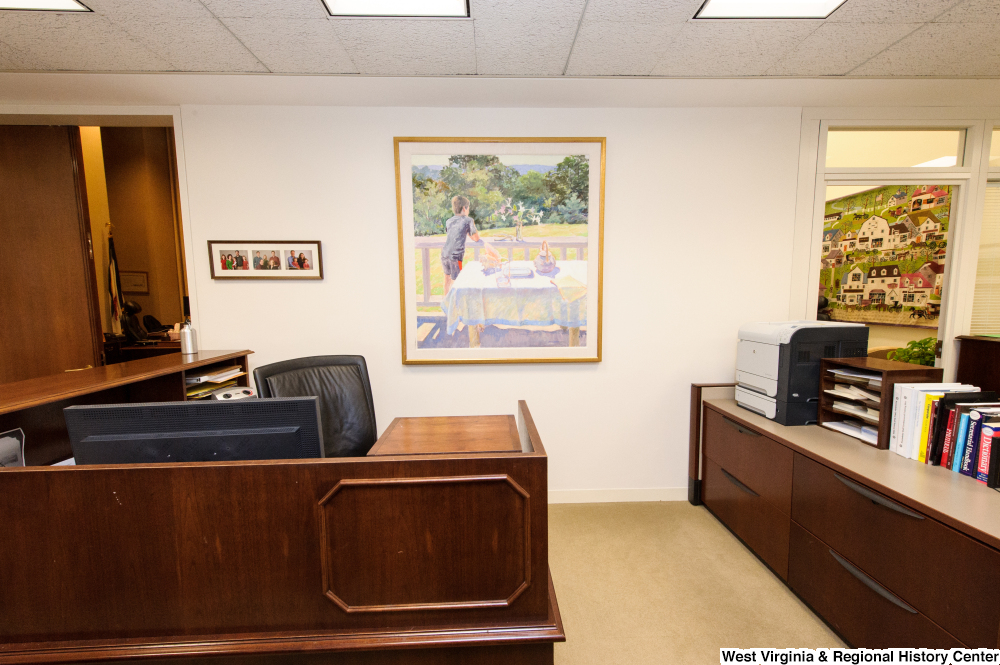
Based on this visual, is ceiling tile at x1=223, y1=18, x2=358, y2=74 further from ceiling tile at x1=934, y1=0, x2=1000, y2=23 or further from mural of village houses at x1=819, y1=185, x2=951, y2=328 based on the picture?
mural of village houses at x1=819, y1=185, x2=951, y2=328

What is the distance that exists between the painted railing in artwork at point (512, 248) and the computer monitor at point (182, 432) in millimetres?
1648

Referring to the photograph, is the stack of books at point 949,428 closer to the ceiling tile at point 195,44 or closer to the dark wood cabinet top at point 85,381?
the dark wood cabinet top at point 85,381

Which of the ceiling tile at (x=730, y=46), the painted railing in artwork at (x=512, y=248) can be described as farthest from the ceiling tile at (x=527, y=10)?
the painted railing in artwork at (x=512, y=248)

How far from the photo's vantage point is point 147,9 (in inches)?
65.2

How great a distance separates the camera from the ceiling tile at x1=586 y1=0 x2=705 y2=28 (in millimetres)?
1640

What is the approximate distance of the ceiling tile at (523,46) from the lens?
1779mm

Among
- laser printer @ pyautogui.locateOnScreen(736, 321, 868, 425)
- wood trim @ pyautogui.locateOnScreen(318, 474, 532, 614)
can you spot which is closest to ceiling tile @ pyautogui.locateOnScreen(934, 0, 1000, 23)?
laser printer @ pyautogui.locateOnScreen(736, 321, 868, 425)

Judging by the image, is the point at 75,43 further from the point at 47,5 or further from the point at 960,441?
the point at 960,441

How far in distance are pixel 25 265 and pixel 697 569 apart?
4547 mm

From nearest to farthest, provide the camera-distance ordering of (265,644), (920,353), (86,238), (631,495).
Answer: (265,644)
(86,238)
(631,495)
(920,353)

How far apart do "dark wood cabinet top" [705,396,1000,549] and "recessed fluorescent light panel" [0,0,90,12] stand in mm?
3694

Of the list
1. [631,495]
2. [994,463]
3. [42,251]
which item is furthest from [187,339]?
[994,463]

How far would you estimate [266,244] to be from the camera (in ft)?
8.24

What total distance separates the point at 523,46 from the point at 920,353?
3634 millimetres
